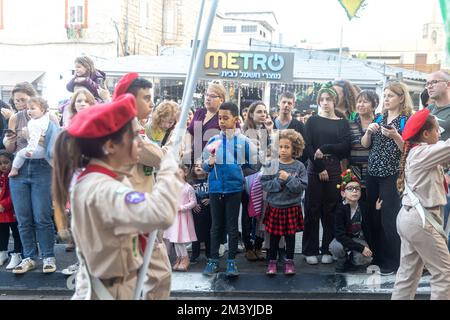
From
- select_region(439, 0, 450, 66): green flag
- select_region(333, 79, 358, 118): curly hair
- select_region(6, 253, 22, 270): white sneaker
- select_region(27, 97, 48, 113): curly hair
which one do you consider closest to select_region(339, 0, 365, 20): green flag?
select_region(333, 79, 358, 118): curly hair

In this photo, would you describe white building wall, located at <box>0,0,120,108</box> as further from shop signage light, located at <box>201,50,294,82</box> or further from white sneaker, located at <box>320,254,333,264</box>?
white sneaker, located at <box>320,254,333,264</box>

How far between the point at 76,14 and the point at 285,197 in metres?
19.1

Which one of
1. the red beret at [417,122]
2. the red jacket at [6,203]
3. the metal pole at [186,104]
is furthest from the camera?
the red jacket at [6,203]

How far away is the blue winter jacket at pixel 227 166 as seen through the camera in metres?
4.57

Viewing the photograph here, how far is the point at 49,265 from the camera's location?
4.66 m

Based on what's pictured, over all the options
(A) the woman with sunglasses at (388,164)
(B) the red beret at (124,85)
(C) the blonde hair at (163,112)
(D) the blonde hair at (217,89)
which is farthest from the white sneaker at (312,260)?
(B) the red beret at (124,85)

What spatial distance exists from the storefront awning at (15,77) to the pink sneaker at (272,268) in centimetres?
1699

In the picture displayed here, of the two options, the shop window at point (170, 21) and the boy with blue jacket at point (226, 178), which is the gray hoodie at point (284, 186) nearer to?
the boy with blue jacket at point (226, 178)

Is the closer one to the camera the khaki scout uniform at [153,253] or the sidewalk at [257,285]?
the khaki scout uniform at [153,253]

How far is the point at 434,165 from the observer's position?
333cm

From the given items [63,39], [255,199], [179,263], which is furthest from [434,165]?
[63,39]

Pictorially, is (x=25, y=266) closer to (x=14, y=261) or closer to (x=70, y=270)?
(x=14, y=261)
